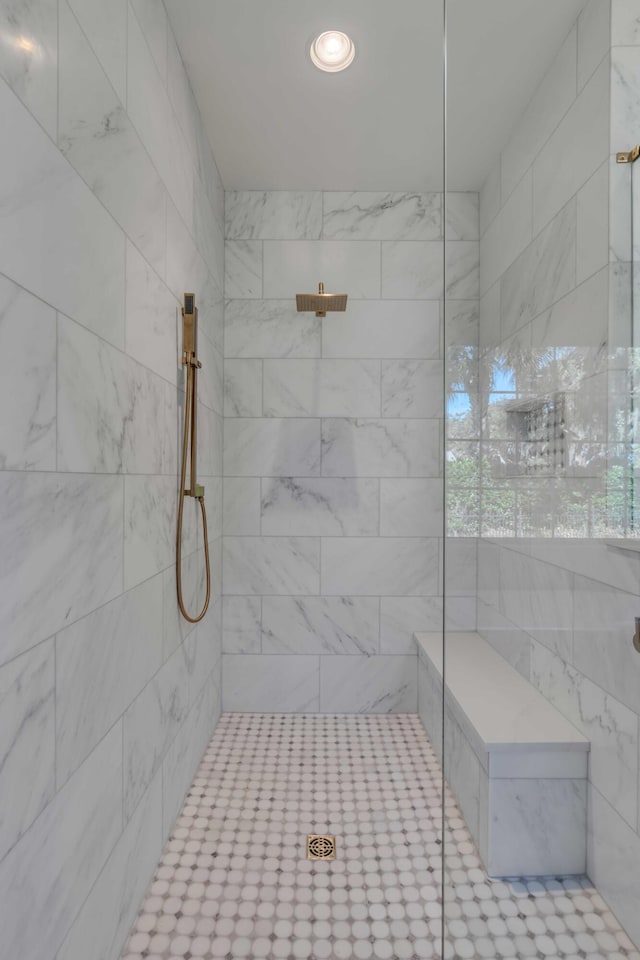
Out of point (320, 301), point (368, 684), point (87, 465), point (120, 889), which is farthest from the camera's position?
point (368, 684)

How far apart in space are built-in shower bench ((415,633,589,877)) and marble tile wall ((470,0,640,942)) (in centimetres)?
5

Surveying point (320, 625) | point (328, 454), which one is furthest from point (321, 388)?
point (320, 625)

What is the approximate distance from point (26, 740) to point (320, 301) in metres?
1.92

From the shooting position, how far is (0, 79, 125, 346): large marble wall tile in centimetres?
83

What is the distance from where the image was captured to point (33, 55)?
0.89 metres

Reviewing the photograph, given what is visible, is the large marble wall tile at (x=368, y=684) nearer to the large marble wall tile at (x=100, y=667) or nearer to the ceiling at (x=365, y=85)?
the large marble wall tile at (x=100, y=667)

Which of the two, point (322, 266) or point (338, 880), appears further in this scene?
point (322, 266)

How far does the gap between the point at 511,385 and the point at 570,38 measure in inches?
21.9

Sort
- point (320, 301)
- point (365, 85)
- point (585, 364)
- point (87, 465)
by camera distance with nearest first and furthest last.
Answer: point (585, 364) → point (87, 465) → point (365, 85) → point (320, 301)

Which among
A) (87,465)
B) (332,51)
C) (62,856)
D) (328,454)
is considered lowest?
(62,856)

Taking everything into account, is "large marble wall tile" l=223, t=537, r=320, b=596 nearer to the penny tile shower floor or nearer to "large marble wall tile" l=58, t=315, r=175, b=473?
the penny tile shower floor

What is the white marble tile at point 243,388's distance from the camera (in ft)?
8.38

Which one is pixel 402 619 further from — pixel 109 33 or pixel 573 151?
pixel 109 33

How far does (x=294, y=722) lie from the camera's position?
2.45 metres
